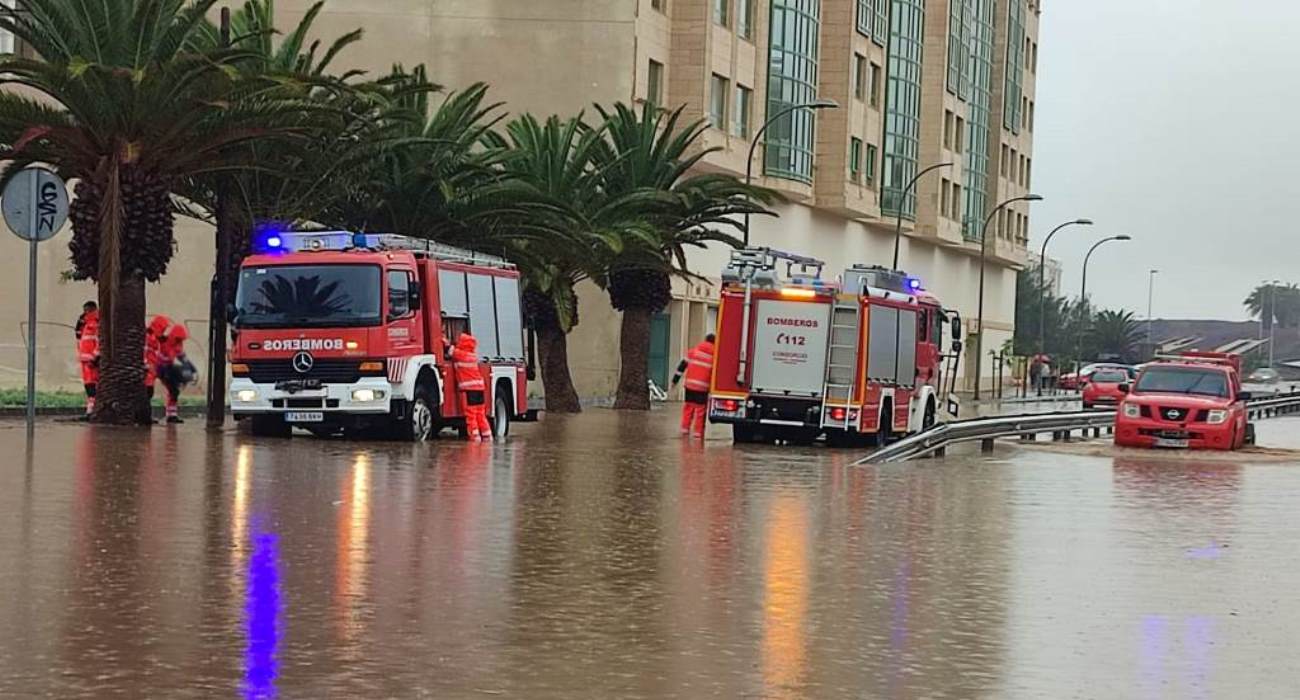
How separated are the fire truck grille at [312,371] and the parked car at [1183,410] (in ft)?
43.4

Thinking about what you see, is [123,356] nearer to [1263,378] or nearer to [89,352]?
[89,352]

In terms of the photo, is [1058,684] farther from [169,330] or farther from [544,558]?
[169,330]

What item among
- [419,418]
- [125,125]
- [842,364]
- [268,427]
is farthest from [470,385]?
[842,364]

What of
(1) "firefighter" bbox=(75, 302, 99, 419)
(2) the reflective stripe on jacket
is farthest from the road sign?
(2) the reflective stripe on jacket

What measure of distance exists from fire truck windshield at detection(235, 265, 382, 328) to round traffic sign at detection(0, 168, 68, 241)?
144 inches

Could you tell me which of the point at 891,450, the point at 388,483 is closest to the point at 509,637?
the point at 388,483

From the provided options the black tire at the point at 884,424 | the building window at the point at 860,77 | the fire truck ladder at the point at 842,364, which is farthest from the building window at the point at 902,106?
the fire truck ladder at the point at 842,364

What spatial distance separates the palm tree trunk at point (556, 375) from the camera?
46.9 metres

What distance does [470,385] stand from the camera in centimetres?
2909

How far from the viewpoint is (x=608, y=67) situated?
57.9 meters

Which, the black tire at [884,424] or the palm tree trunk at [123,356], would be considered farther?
the black tire at [884,424]

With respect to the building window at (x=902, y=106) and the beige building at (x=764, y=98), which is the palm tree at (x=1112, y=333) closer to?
the beige building at (x=764, y=98)

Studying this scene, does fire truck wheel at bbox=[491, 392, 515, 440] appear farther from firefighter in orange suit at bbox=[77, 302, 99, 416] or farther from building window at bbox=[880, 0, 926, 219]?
building window at bbox=[880, 0, 926, 219]

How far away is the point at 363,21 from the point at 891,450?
34706 millimetres
